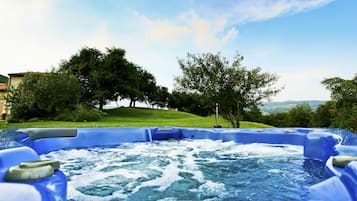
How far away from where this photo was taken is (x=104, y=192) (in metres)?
2.42

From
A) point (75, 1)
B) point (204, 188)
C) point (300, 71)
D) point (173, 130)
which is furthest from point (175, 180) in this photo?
point (300, 71)

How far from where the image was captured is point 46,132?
5031mm

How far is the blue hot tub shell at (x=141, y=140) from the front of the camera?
142cm

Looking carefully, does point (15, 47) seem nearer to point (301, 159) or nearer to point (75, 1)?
point (75, 1)

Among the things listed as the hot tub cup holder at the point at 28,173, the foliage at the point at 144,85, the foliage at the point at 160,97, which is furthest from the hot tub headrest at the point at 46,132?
the foliage at the point at 160,97

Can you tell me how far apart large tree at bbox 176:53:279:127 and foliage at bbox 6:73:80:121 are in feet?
25.3

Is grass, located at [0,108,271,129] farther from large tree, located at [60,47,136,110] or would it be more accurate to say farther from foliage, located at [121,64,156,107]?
large tree, located at [60,47,136,110]

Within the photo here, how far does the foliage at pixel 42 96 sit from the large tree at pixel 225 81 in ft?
25.3

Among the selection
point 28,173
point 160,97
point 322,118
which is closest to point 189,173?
point 28,173

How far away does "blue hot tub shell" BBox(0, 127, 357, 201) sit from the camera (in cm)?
142

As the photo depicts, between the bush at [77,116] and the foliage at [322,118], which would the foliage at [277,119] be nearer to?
the foliage at [322,118]

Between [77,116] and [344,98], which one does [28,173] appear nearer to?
[344,98]

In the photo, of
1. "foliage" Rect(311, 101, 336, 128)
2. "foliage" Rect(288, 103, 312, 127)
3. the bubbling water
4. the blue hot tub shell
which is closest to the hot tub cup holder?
the blue hot tub shell

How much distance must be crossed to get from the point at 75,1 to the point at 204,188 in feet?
25.8
